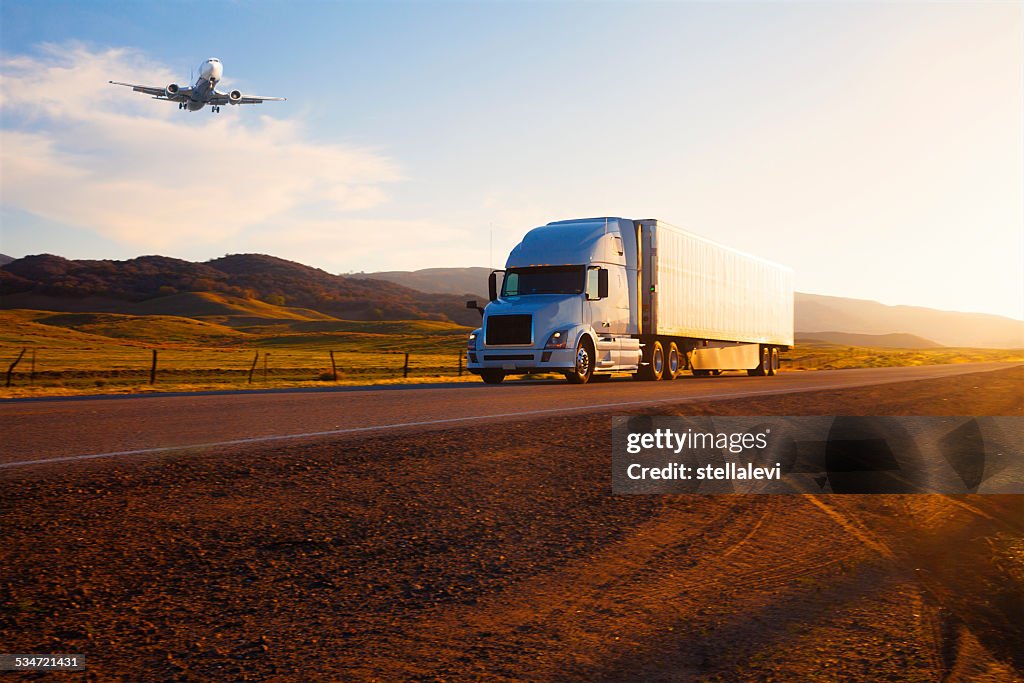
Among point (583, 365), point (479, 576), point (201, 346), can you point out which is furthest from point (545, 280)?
point (201, 346)

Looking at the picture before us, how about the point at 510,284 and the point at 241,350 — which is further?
the point at 241,350

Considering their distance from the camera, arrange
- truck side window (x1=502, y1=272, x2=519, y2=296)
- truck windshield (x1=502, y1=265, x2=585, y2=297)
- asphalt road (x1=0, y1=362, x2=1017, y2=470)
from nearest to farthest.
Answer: asphalt road (x1=0, y1=362, x2=1017, y2=470)
truck windshield (x1=502, y1=265, x2=585, y2=297)
truck side window (x1=502, y1=272, x2=519, y2=296)

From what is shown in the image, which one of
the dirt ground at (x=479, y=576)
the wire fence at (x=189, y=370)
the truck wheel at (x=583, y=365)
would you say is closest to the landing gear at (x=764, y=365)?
the wire fence at (x=189, y=370)

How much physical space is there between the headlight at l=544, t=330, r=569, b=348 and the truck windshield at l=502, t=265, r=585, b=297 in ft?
4.08

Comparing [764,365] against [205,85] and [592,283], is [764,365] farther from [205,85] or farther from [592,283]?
[205,85]

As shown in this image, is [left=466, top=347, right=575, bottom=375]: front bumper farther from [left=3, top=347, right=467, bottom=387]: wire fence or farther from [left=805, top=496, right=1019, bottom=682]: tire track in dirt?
[left=805, top=496, right=1019, bottom=682]: tire track in dirt

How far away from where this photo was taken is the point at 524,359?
73.5ft

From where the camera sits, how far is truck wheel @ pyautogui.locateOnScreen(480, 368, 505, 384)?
2367cm

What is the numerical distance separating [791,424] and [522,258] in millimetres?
12692

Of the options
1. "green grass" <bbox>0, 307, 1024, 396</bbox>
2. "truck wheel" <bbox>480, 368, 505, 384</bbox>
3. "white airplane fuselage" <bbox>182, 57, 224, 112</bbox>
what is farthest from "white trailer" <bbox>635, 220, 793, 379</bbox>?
"white airplane fuselage" <bbox>182, 57, 224, 112</bbox>

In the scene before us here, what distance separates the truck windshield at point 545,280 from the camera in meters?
22.9

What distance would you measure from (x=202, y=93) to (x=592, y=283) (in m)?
52.0

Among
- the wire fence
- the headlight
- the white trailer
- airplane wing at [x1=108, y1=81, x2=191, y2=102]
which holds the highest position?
airplane wing at [x1=108, y1=81, x2=191, y2=102]

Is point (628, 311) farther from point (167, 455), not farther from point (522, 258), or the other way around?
point (167, 455)
